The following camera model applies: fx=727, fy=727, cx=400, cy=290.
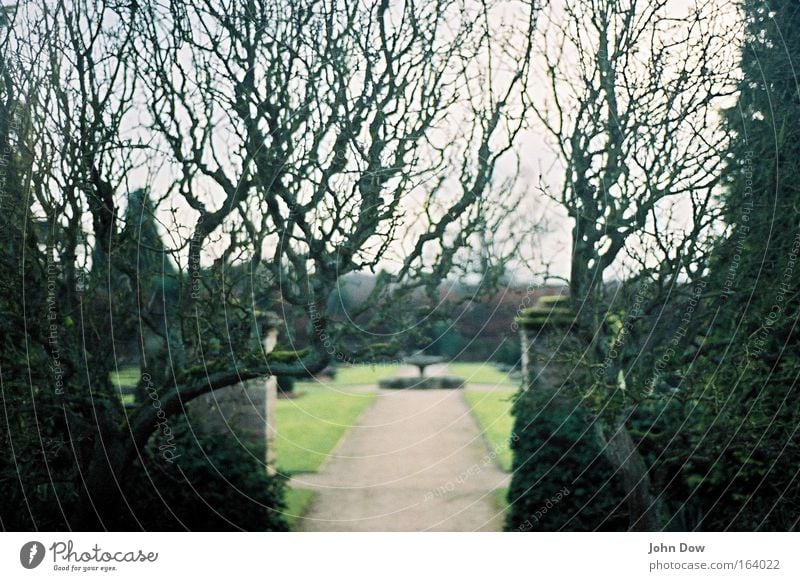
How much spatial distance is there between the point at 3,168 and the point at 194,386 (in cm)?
181

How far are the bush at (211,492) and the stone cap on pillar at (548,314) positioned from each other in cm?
185

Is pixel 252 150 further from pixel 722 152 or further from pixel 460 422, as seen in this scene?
pixel 722 152

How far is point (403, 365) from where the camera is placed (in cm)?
454

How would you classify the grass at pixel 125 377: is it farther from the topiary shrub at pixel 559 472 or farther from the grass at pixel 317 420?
the topiary shrub at pixel 559 472

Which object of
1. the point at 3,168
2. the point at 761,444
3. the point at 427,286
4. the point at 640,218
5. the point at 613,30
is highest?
the point at 613,30

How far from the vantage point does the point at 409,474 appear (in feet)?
14.9

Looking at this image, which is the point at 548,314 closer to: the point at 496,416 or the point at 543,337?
the point at 543,337

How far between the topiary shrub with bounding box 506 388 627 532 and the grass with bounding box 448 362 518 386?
0.75 feet

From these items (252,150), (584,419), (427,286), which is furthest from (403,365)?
(252,150)

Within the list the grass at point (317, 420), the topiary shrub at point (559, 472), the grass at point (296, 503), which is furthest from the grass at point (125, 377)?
the topiary shrub at point (559, 472)

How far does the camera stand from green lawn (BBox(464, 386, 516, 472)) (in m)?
4.65
